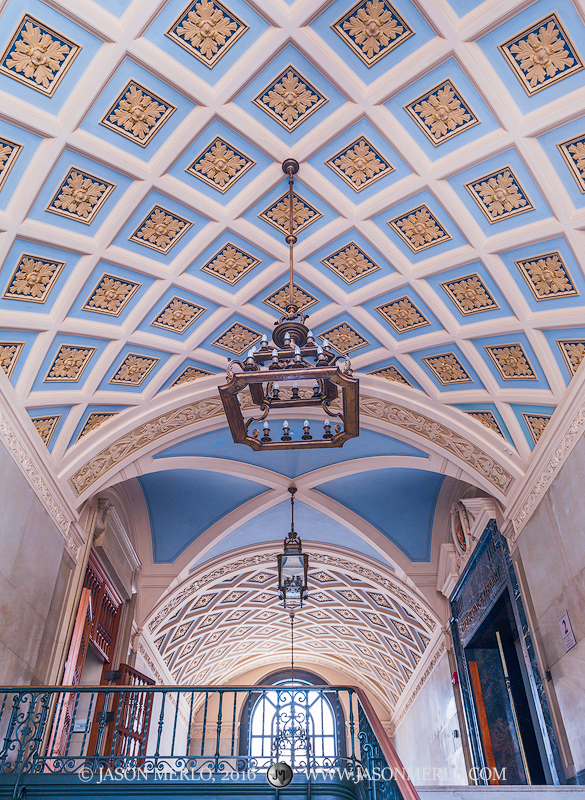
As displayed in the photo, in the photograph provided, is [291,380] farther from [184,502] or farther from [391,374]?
[184,502]

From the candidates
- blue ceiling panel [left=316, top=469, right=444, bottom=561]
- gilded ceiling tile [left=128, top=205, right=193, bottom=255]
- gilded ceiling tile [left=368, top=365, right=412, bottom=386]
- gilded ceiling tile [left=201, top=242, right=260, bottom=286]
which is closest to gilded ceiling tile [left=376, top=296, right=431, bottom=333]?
gilded ceiling tile [left=368, top=365, right=412, bottom=386]

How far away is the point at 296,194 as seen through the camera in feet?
17.6

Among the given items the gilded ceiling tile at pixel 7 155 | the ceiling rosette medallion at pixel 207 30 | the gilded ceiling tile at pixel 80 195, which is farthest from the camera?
the gilded ceiling tile at pixel 80 195

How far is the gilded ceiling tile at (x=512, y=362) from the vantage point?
5.98 metres

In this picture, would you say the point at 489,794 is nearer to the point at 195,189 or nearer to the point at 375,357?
the point at 375,357

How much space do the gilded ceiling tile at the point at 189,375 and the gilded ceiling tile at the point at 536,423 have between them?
3507 millimetres

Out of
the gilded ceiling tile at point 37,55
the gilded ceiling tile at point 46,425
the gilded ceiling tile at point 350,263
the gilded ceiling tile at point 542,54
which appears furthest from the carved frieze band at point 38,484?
the gilded ceiling tile at point 542,54

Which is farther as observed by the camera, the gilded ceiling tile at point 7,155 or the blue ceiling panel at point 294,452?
the blue ceiling panel at point 294,452

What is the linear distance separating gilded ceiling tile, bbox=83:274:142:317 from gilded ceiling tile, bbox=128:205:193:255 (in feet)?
1.56

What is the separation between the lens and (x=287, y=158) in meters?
5.02

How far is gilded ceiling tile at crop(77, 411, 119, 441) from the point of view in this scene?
684 cm

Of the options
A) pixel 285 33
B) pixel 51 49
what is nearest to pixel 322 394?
pixel 285 33

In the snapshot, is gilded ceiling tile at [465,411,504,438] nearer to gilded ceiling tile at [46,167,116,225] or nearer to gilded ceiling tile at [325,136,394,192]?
gilded ceiling tile at [325,136,394,192]

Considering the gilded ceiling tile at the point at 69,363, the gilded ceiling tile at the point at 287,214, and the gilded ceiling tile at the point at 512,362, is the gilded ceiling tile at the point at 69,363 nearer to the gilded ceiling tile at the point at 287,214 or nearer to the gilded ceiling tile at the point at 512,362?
the gilded ceiling tile at the point at 287,214
